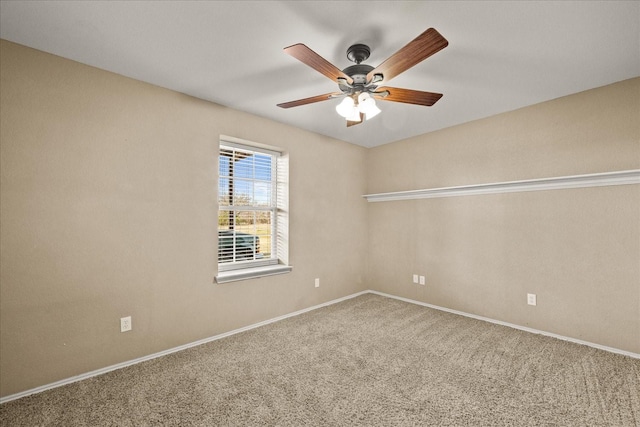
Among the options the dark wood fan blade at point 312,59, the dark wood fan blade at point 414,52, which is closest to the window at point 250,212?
the dark wood fan blade at point 312,59

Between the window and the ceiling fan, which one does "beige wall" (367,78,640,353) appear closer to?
the ceiling fan

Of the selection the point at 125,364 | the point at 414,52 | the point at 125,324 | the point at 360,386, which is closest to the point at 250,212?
the point at 125,324

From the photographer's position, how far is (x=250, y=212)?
11.2ft

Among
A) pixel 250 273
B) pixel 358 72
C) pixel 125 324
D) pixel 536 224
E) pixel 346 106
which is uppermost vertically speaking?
pixel 358 72

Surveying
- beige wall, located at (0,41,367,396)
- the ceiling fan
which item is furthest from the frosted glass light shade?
beige wall, located at (0,41,367,396)

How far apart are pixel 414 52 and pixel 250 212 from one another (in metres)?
2.48

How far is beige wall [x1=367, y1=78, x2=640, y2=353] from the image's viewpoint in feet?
8.32

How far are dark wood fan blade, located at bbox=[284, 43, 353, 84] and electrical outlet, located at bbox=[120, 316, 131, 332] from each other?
2469mm

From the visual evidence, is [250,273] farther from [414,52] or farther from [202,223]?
[414,52]

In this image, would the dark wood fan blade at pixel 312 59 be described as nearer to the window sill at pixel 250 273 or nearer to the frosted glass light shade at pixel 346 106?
the frosted glass light shade at pixel 346 106

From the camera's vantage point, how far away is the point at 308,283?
379 centimetres

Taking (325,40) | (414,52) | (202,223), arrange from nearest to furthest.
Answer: (414,52) < (325,40) < (202,223)

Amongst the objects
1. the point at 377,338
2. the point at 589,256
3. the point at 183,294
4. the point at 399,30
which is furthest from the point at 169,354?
the point at 589,256

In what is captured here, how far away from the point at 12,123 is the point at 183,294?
1.80 meters
